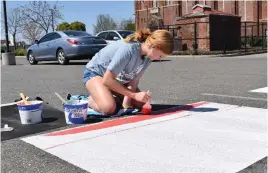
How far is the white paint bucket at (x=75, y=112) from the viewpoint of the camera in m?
4.03

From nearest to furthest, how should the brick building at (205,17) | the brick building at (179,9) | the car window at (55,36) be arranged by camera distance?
the car window at (55,36), the brick building at (205,17), the brick building at (179,9)

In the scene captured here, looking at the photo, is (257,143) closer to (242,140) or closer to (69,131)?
(242,140)

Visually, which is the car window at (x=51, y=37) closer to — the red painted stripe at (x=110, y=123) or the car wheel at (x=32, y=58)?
the car wheel at (x=32, y=58)

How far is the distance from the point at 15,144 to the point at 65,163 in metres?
0.84

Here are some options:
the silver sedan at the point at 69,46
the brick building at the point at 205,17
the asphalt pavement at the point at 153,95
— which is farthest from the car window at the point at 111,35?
the brick building at the point at 205,17

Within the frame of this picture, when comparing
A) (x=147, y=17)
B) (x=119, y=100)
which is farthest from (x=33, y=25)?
(x=119, y=100)

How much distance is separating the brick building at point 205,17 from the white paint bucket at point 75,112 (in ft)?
62.3

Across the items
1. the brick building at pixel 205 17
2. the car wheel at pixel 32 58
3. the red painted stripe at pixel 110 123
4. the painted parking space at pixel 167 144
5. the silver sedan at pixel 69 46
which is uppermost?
the brick building at pixel 205 17

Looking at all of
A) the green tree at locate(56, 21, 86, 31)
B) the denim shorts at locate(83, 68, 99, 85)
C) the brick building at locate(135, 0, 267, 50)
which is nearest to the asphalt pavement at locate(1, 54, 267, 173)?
the denim shorts at locate(83, 68, 99, 85)

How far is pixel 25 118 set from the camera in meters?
4.12

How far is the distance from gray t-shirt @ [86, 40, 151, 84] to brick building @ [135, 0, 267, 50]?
725 inches

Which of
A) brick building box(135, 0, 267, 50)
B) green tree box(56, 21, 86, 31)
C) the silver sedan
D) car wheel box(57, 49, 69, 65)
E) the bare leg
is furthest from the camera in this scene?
green tree box(56, 21, 86, 31)

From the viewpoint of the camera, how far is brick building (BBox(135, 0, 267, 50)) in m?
25.0

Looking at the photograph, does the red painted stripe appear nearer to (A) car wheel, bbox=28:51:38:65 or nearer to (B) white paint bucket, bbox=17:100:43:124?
(B) white paint bucket, bbox=17:100:43:124
